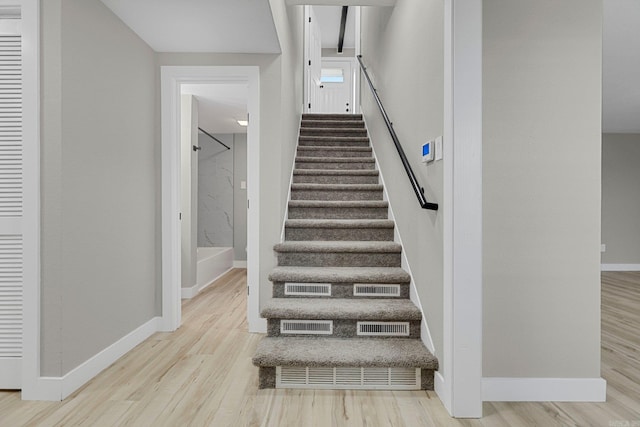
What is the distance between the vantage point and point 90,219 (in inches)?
81.4

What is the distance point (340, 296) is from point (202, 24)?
1982 millimetres

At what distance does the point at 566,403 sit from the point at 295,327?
144 cm

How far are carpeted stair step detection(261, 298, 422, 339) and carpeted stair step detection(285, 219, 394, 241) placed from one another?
88cm

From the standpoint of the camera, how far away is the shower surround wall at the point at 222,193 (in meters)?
6.14

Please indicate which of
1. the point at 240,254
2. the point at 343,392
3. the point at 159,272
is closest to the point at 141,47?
the point at 159,272

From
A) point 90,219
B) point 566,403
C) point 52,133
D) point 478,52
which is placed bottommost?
point 566,403

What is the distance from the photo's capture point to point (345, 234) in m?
3.04

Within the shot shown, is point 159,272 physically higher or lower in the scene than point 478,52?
lower

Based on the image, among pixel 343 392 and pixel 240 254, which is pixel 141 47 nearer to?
pixel 343 392

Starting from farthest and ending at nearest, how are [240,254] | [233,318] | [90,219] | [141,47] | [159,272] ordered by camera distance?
[240,254], [233,318], [159,272], [141,47], [90,219]

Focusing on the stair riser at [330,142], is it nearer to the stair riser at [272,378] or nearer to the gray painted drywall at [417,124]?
the gray painted drywall at [417,124]

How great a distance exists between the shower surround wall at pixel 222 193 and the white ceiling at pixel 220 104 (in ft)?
1.23

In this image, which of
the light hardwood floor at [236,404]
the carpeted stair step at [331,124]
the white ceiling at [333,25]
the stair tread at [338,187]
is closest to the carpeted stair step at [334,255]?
the light hardwood floor at [236,404]

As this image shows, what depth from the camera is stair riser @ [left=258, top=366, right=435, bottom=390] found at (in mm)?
1935
